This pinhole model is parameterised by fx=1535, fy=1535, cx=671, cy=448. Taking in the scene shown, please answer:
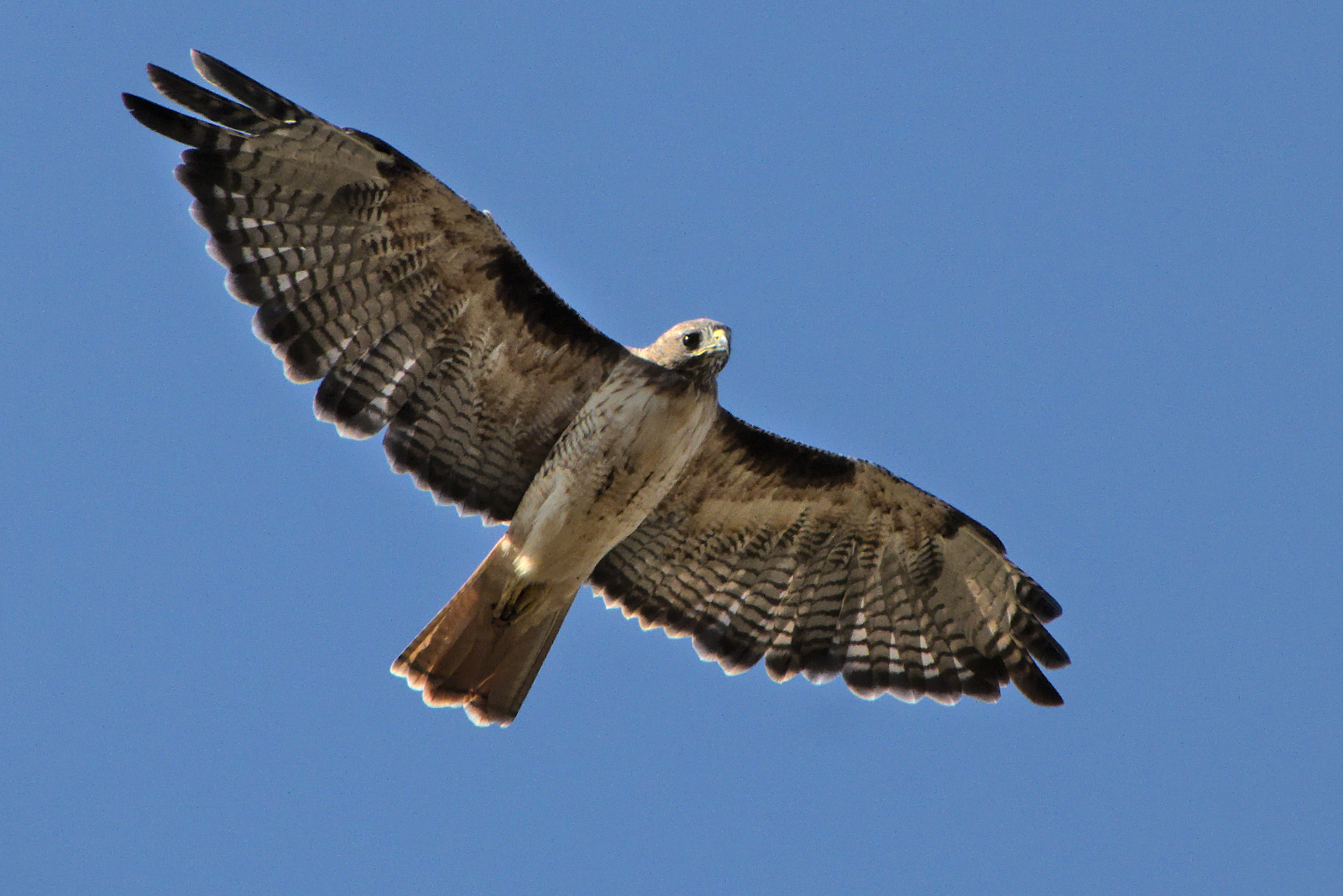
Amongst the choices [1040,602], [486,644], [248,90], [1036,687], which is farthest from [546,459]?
[1036,687]

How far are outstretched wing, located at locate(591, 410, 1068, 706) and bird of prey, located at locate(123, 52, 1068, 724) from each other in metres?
0.01

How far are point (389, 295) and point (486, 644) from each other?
2133mm

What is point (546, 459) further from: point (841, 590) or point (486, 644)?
point (841, 590)

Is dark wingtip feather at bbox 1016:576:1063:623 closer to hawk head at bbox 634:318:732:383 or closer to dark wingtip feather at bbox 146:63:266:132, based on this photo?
hawk head at bbox 634:318:732:383

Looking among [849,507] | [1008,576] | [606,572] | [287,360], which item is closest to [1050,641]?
[1008,576]

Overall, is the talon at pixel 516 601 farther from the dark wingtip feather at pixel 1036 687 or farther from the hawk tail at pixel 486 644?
the dark wingtip feather at pixel 1036 687

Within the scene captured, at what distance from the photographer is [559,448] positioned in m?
9.16

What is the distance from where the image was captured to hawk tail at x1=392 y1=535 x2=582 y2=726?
902 cm

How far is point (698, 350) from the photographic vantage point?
28.2 feet

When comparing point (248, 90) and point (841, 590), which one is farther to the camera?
point (841, 590)

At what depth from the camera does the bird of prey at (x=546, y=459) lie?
28.0ft

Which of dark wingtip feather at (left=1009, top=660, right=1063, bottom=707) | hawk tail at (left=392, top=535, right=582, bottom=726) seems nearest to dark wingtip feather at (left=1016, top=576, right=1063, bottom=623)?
dark wingtip feather at (left=1009, top=660, right=1063, bottom=707)

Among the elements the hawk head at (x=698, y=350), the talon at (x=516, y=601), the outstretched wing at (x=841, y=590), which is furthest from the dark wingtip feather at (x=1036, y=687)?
the talon at (x=516, y=601)

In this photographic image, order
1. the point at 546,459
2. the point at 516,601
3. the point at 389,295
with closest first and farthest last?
1. the point at 389,295
2. the point at 516,601
3. the point at 546,459
